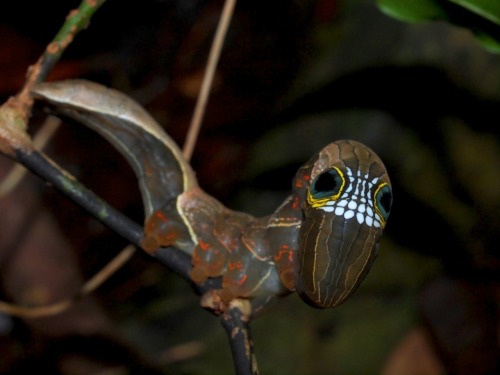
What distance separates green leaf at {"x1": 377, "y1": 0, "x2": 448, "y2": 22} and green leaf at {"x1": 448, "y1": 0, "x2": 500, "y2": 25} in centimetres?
8

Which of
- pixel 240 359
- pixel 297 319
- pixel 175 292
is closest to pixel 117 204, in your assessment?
pixel 175 292

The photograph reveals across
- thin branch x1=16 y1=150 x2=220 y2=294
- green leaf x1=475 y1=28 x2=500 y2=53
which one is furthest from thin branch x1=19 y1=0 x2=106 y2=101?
green leaf x1=475 y1=28 x2=500 y2=53

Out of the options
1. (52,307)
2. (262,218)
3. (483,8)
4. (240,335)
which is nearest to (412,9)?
(483,8)

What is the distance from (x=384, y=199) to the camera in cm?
109

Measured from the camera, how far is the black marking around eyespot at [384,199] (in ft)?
3.53

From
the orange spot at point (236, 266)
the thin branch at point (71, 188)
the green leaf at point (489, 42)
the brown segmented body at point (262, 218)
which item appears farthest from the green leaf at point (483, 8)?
the thin branch at point (71, 188)

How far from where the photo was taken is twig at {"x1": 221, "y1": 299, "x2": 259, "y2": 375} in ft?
3.64

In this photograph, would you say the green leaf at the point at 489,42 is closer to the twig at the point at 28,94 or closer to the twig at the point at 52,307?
the twig at the point at 28,94

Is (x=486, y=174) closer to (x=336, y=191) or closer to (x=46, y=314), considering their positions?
(x=46, y=314)

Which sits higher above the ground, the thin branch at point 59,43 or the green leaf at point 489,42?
the thin branch at point 59,43

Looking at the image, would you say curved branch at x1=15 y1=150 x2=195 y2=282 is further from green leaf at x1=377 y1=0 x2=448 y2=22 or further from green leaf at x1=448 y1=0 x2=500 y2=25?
green leaf at x1=448 y1=0 x2=500 y2=25

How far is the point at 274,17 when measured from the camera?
323 centimetres

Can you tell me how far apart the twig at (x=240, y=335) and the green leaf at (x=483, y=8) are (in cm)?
76

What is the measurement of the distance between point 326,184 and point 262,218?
256mm
